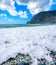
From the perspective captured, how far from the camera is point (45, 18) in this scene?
89.2 inches

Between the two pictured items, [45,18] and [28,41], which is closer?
[28,41]

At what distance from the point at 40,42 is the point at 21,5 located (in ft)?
1.71

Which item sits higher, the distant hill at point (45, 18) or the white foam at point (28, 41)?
the distant hill at point (45, 18)

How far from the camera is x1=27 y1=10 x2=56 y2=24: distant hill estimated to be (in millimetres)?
2172

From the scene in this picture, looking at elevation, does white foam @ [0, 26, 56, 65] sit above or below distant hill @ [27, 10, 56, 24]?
below

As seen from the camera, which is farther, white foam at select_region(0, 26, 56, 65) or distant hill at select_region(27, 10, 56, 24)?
distant hill at select_region(27, 10, 56, 24)

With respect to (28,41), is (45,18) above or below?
above

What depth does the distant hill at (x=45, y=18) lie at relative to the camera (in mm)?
2172

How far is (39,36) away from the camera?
2.21 m

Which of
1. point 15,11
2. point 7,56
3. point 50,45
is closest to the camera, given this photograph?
point 7,56

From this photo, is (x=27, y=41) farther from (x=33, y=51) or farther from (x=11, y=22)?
(x=11, y=22)

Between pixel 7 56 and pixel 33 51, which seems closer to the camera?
pixel 7 56

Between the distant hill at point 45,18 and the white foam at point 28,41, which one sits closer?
the white foam at point 28,41

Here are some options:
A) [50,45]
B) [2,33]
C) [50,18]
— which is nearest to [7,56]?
[2,33]
